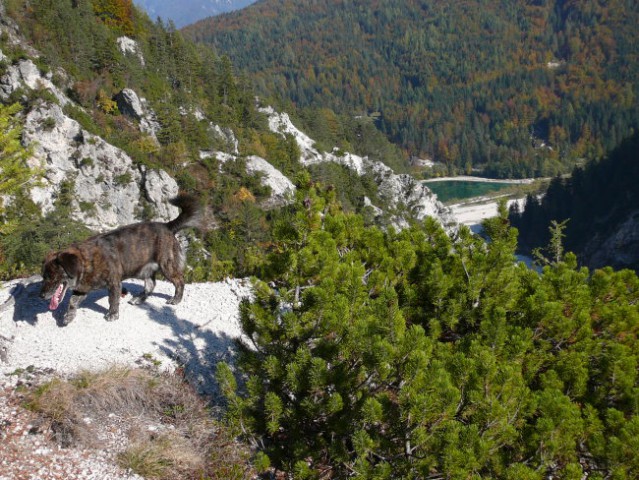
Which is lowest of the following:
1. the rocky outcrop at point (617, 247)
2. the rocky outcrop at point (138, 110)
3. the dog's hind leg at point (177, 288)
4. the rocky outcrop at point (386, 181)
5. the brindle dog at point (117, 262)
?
the rocky outcrop at point (617, 247)

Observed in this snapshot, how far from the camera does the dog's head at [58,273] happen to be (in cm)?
774

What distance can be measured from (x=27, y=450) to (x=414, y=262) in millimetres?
6036

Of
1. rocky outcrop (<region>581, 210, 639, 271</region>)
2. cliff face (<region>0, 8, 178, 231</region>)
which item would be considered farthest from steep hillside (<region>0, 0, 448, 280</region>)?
rocky outcrop (<region>581, 210, 639, 271</region>)

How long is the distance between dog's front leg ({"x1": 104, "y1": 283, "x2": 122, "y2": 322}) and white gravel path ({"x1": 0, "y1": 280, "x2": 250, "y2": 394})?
12cm

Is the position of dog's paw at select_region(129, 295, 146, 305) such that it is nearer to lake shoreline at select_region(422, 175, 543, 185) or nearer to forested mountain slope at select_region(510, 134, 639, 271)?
forested mountain slope at select_region(510, 134, 639, 271)

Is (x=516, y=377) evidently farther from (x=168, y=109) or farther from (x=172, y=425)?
(x=168, y=109)

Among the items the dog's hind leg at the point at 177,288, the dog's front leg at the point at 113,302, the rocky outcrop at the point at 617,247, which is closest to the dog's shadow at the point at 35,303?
the dog's front leg at the point at 113,302

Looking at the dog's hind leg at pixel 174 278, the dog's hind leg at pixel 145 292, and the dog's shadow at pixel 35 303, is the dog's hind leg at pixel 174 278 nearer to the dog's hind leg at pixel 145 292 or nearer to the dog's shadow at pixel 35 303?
the dog's hind leg at pixel 145 292

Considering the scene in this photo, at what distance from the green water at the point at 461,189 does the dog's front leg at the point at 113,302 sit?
15062cm

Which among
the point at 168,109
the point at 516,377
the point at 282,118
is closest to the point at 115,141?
the point at 168,109

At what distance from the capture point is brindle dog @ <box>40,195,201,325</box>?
25.9ft

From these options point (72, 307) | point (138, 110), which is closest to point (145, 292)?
point (72, 307)

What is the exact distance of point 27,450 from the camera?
5.81m

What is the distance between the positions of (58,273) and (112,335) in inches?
58.3
